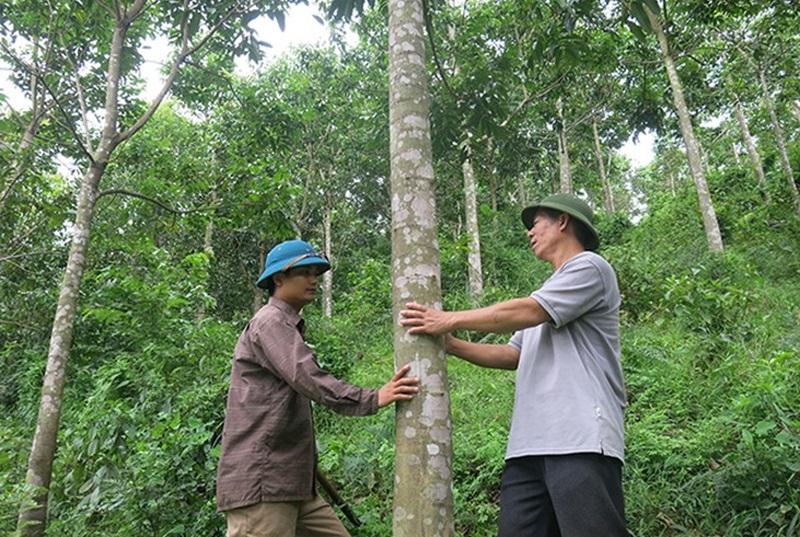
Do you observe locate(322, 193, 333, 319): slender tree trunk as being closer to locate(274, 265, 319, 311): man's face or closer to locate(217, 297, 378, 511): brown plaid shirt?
locate(274, 265, 319, 311): man's face

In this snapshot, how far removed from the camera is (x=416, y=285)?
1.98 m

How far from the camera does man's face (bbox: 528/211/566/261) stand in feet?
7.27

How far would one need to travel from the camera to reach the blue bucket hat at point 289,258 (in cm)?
254

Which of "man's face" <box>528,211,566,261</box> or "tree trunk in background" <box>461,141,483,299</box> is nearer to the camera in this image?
"man's face" <box>528,211,566,261</box>

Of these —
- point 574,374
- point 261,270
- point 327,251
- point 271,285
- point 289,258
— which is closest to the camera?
point 574,374

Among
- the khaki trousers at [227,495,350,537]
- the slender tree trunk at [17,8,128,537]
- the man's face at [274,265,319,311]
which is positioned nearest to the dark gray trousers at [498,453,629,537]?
the khaki trousers at [227,495,350,537]

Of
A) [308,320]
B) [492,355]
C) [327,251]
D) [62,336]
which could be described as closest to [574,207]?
[492,355]

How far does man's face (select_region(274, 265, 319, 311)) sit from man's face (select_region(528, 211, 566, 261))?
44.6 inches

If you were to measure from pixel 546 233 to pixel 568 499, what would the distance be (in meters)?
1.08

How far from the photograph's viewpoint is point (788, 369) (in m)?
4.04

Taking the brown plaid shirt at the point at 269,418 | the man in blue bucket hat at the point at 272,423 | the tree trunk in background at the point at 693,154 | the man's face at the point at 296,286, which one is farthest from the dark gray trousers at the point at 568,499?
the tree trunk in background at the point at 693,154

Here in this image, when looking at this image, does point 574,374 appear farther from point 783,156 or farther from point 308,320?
point 783,156

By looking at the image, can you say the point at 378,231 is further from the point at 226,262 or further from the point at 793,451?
the point at 793,451

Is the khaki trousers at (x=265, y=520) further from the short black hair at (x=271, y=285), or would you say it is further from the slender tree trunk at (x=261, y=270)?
the slender tree trunk at (x=261, y=270)
